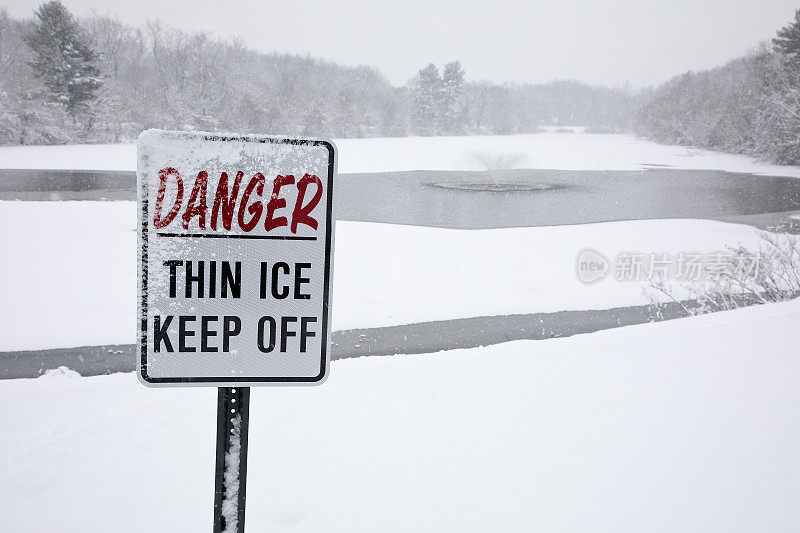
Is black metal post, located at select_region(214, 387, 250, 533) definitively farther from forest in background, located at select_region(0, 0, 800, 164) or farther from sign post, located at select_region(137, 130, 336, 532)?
forest in background, located at select_region(0, 0, 800, 164)

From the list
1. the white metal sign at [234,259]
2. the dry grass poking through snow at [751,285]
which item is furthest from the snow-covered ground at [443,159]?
the white metal sign at [234,259]

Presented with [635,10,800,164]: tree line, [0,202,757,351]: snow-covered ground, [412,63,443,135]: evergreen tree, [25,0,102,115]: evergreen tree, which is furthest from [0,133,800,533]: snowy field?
[412,63,443,135]: evergreen tree

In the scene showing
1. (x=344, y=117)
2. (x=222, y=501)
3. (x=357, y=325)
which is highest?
(x=344, y=117)

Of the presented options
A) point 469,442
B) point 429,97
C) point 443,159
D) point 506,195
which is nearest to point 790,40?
point 443,159

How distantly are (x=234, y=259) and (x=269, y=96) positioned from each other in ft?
236

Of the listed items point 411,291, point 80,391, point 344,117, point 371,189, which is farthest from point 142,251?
point 344,117

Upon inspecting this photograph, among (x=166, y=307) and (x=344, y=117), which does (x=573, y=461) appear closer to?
(x=166, y=307)

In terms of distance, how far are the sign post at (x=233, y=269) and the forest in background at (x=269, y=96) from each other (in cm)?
3341

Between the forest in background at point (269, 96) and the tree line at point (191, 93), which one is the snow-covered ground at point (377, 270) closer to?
the forest in background at point (269, 96)

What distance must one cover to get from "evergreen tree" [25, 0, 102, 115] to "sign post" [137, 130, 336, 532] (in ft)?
177

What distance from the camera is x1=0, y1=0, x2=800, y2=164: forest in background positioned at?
45.9m

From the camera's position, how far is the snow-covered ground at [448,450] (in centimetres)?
291

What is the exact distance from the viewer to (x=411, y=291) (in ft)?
37.0

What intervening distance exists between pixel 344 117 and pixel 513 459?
69.4 meters
